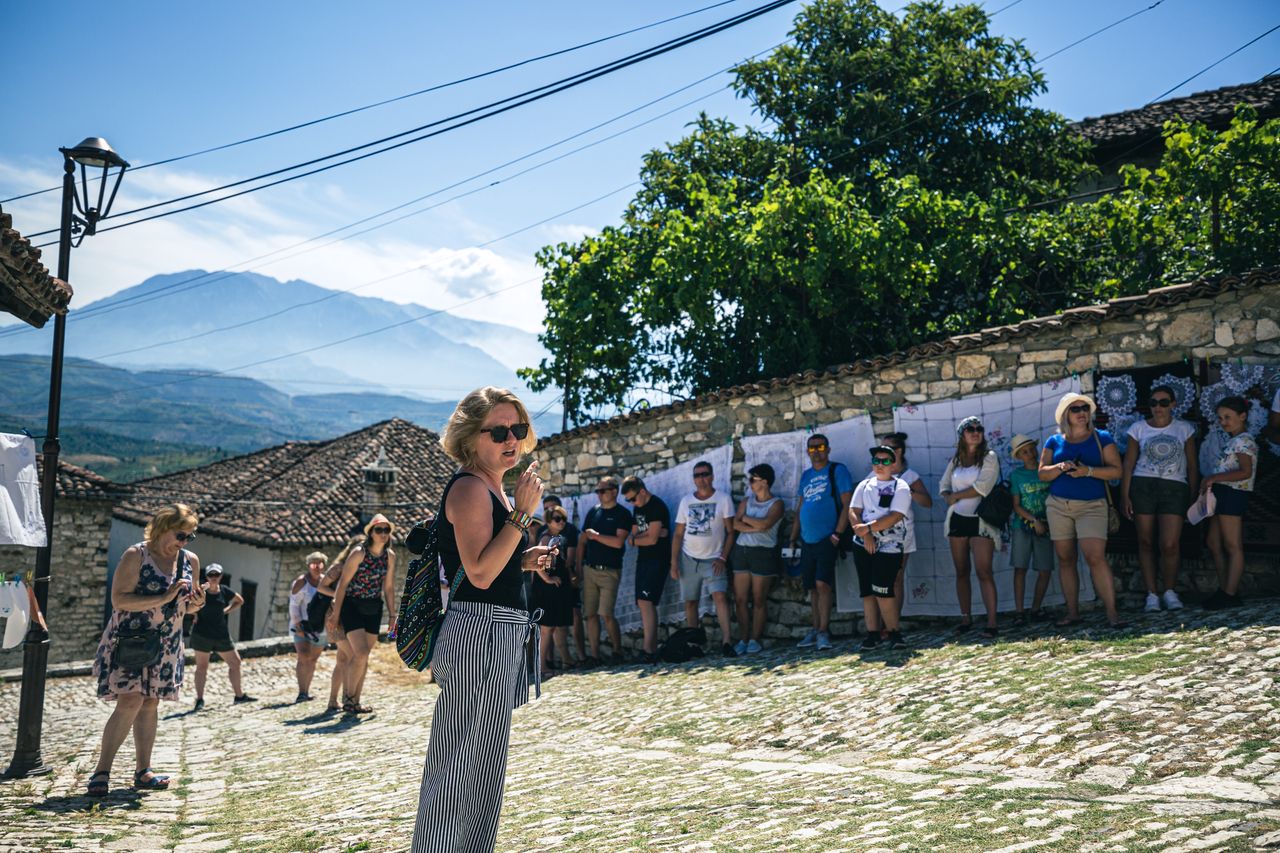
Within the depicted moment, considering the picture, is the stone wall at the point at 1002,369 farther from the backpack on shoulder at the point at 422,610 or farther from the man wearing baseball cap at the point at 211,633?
the backpack on shoulder at the point at 422,610

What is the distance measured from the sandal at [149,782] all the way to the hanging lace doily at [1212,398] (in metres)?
8.78

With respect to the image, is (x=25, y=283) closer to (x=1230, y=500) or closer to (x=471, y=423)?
(x=471, y=423)

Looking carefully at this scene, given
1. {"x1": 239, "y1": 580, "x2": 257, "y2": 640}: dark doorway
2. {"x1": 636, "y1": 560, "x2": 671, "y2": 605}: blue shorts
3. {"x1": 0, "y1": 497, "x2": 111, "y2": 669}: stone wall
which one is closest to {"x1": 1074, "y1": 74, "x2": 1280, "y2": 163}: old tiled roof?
{"x1": 636, "y1": 560, "x2": 671, "y2": 605}: blue shorts

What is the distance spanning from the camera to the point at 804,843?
4.35 meters

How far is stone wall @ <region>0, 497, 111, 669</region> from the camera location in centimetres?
2684

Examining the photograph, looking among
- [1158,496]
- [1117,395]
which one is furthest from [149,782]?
[1117,395]

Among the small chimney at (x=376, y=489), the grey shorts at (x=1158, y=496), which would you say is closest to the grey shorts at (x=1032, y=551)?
the grey shorts at (x=1158, y=496)

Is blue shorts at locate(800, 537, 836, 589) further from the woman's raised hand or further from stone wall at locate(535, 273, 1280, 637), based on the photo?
the woman's raised hand

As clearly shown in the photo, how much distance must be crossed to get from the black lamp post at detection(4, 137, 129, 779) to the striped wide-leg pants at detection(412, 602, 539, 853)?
5235 mm

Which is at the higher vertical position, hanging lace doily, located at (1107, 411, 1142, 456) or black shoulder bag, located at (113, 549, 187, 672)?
hanging lace doily, located at (1107, 411, 1142, 456)

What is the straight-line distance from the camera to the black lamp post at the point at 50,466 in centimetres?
791

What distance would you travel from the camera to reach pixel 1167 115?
20.0 m

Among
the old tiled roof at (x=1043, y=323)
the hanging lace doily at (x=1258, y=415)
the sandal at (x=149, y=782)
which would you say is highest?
the old tiled roof at (x=1043, y=323)

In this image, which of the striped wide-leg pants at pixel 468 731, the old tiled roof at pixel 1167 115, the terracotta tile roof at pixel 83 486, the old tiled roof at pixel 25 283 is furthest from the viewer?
the terracotta tile roof at pixel 83 486
